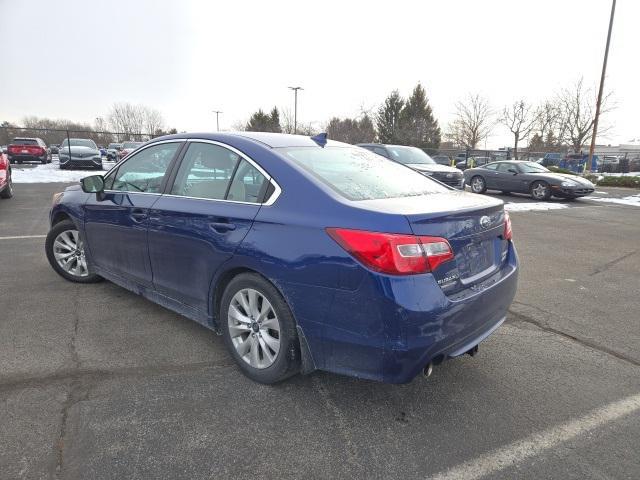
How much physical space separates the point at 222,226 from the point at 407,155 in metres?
11.7

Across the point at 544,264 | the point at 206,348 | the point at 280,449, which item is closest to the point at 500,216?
the point at 280,449

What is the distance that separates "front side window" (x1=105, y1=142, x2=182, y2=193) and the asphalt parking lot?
3.71 feet

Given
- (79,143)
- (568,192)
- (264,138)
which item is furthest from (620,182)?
(79,143)

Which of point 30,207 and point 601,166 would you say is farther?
point 601,166

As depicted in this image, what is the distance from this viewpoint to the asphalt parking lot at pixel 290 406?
214 cm

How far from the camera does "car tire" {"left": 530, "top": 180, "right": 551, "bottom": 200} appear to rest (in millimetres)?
14508

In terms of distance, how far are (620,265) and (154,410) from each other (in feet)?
20.9

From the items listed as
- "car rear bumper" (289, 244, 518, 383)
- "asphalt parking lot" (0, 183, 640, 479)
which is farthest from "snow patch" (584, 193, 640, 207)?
"car rear bumper" (289, 244, 518, 383)

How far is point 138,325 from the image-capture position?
12.0 feet

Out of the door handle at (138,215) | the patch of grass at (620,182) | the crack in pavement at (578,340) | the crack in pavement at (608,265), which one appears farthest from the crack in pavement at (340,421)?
the patch of grass at (620,182)

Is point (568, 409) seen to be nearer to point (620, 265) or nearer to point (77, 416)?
point (77, 416)

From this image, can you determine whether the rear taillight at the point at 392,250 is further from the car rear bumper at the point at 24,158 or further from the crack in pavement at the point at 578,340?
the car rear bumper at the point at 24,158

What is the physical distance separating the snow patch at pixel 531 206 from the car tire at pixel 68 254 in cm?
1064

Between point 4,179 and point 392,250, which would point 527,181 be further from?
point 4,179
